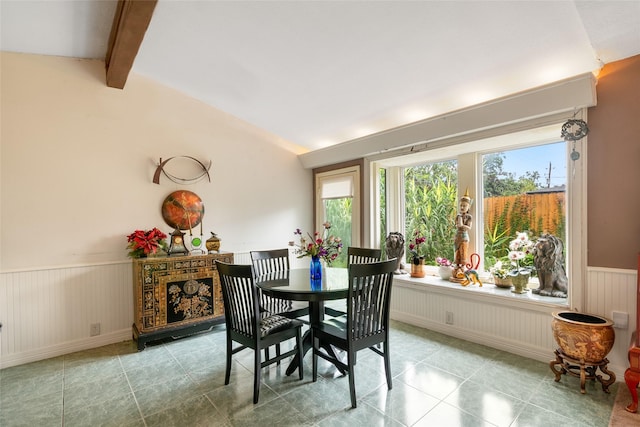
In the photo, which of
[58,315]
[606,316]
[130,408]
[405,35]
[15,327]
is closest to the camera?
[130,408]

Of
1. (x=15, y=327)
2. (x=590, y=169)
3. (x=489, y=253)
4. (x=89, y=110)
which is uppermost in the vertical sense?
(x=89, y=110)

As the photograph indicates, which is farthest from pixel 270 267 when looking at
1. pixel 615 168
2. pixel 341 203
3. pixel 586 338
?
pixel 615 168

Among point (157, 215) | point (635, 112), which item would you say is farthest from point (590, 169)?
point (157, 215)

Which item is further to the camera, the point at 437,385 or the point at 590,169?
the point at 590,169

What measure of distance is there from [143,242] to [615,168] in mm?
4302

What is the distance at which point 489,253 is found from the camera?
341 cm

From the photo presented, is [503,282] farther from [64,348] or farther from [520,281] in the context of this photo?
[64,348]

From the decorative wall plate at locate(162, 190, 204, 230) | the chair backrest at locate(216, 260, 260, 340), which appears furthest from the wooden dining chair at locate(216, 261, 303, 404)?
the decorative wall plate at locate(162, 190, 204, 230)

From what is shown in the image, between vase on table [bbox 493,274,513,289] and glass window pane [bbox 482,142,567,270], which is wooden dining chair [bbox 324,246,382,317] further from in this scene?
glass window pane [bbox 482,142,567,270]

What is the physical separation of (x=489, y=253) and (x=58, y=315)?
15.1 feet

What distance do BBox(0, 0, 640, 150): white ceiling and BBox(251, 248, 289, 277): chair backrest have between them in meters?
1.77

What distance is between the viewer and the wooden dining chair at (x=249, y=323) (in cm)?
209

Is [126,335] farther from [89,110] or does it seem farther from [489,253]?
[489,253]

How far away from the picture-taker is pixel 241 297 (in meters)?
2.17
